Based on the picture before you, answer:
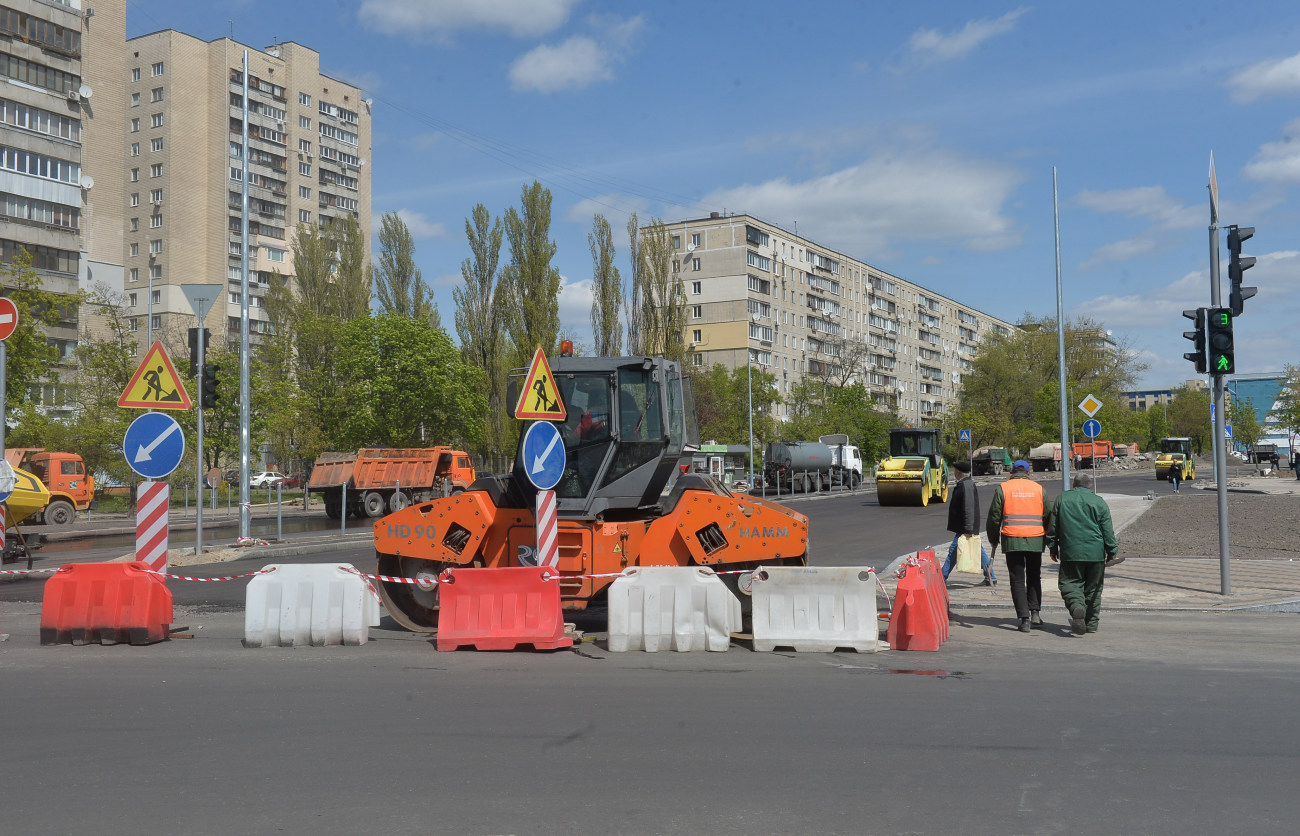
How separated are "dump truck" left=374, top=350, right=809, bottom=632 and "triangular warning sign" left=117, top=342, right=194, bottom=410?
3278 mm

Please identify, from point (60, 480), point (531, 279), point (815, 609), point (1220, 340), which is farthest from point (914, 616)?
point (531, 279)

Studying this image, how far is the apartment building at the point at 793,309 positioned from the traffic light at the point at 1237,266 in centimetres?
5920

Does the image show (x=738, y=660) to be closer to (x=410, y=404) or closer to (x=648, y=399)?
(x=648, y=399)

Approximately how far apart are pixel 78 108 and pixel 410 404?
2911 cm

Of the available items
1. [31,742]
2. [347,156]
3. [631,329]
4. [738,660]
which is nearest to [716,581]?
[738,660]

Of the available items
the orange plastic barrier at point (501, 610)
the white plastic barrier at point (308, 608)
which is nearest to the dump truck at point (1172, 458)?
the orange plastic barrier at point (501, 610)

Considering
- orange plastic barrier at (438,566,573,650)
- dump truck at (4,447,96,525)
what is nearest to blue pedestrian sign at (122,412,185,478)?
orange plastic barrier at (438,566,573,650)

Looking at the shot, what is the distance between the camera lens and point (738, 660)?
9.20 meters

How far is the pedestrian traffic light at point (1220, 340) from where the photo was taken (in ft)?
44.3

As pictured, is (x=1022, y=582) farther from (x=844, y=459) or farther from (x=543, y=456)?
(x=844, y=459)

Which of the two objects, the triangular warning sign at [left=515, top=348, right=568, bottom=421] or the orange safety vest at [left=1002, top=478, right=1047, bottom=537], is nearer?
the triangular warning sign at [left=515, top=348, right=568, bottom=421]

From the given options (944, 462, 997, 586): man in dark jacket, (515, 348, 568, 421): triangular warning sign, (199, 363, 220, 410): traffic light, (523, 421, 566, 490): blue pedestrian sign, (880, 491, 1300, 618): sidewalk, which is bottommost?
(880, 491, 1300, 618): sidewalk

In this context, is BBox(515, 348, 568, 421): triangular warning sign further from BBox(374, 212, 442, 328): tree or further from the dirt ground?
BBox(374, 212, 442, 328): tree

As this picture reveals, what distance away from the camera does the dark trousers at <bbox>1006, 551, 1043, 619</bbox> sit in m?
10.9
